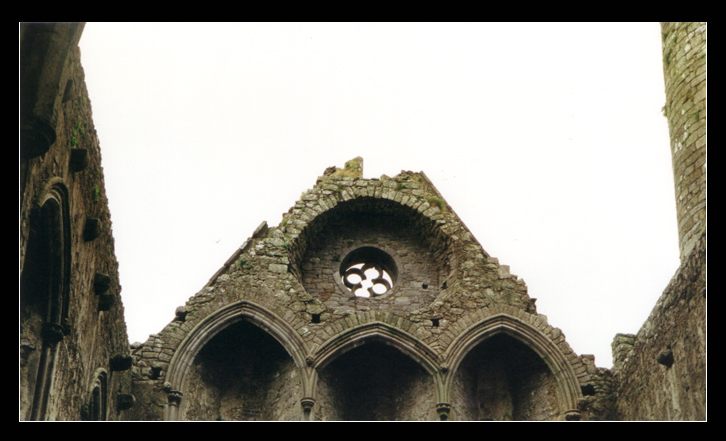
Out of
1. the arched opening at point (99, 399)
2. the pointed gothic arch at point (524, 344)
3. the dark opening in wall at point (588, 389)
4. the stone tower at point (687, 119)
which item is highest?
the stone tower at point (687, 119)

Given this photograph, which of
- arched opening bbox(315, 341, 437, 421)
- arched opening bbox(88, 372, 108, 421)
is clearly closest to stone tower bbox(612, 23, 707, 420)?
arched opening bbox(315, 341, 437, 421)

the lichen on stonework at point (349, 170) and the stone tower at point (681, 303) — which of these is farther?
the lichen on stonework at point (349, 170)

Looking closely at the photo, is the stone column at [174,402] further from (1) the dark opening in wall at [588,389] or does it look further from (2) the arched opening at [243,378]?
(1) the dark opening in wall at [588,389]

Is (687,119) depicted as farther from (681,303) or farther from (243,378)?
(243,378)

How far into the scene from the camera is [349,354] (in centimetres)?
1447

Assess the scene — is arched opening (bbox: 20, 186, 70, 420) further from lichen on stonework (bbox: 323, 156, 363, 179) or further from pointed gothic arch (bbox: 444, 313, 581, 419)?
lichen on stonework (bbox: 323, 156, 363, 179)

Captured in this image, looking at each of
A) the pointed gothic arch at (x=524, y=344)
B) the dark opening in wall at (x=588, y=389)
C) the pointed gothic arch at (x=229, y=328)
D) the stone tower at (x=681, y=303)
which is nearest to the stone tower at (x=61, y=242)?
the pointed gothic arch at (x=229, y=328)

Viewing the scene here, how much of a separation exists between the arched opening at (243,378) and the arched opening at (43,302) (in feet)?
13.5

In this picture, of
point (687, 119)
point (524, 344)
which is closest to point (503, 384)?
point (524, 344)

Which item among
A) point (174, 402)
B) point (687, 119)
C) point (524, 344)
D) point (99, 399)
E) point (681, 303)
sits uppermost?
point (687, 119)

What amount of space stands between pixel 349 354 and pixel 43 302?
16.7 ft

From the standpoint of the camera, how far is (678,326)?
36.9 feet

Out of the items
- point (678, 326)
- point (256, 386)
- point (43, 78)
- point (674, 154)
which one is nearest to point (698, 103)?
point (674, 154)

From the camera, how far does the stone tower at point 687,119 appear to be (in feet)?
41.6
